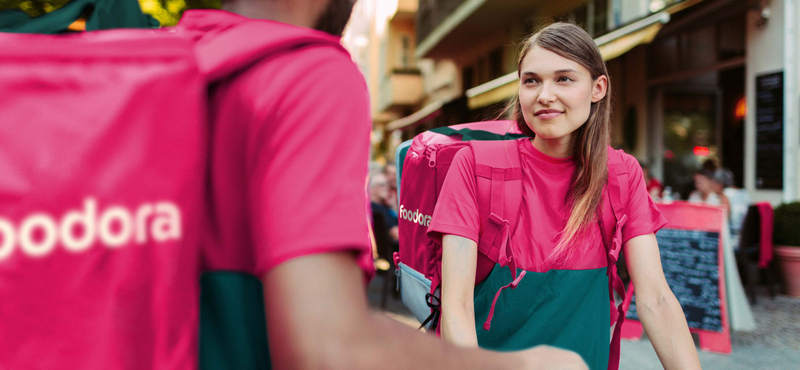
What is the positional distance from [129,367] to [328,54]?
1.36 ft

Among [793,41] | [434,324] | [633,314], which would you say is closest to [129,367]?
[434,324]

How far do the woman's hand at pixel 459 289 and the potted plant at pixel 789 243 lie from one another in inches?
291

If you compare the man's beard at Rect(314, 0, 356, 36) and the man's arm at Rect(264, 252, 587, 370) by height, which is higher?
the man's beard at Rect(314, 0, 356, 36)

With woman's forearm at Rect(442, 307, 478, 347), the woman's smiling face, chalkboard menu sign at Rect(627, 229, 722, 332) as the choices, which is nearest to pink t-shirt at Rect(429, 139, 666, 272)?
the woman's smiling face

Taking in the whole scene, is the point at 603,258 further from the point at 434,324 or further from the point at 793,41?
the point at 793,41

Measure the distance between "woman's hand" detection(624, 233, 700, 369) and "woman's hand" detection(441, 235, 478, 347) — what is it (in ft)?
1.71

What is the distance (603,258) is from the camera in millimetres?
1807

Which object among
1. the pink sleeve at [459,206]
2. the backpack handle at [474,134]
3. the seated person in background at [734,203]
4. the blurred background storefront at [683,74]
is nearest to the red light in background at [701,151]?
the blurred background storefront at [683,74]

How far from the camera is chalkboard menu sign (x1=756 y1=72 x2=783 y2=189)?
26.6 feet

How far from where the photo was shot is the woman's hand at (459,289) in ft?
5.18

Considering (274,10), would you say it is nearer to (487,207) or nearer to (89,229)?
(89,229)

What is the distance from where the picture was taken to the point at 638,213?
1.82 meters

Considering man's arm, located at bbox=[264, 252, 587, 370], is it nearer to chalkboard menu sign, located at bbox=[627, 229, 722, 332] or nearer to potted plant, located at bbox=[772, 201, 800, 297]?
chalkboard menu sign, located at bbox=[627, 229, 722, 332]

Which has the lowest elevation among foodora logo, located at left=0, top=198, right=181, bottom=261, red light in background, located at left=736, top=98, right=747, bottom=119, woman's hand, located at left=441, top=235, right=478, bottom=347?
woman's hand, located at left=441, top=235, right=478, bottom=347
